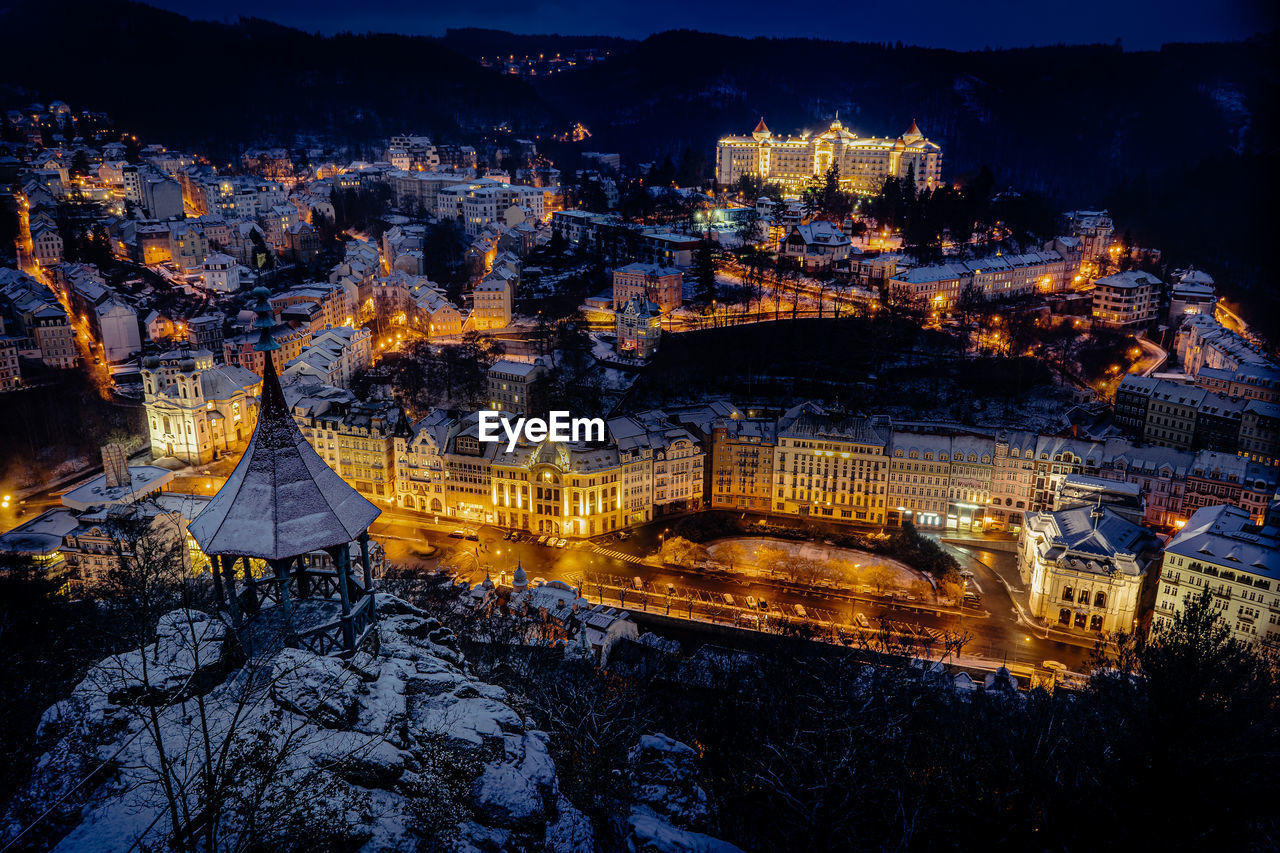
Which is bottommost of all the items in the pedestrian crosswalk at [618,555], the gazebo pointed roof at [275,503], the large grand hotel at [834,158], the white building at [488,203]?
the pedestrian crosswalk at [618,555]

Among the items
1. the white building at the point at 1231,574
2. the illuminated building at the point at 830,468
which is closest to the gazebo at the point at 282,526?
the white building at the point at 1231,574

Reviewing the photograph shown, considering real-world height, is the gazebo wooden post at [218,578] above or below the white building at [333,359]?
above

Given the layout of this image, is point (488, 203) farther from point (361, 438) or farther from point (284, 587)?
point (284, 587)

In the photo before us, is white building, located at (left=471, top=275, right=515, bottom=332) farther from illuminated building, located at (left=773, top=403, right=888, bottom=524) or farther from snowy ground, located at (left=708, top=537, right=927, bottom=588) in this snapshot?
snowy ground, located at (left=708, top=537, right=927, bottom=588)

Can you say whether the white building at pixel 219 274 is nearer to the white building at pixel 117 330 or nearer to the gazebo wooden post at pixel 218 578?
the white building at pixel 117 330

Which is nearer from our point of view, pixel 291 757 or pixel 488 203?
pixel 291 757

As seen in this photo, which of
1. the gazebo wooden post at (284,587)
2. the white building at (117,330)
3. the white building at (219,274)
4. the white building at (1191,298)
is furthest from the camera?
the white building at (219,274)

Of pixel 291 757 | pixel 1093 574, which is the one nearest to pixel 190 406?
pixel 291 757
